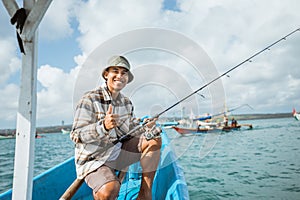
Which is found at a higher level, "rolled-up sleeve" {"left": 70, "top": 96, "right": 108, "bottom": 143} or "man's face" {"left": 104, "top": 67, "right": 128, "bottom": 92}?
"man's face" {"left": 104, "top": 67, "right": 128, "bottom": 92}

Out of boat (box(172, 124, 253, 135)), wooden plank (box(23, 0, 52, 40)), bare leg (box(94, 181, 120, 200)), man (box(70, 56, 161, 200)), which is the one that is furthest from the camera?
boat (box(172, 124, 253, 135))

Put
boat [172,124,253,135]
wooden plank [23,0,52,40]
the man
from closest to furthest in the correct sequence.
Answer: wooden plank [23,0,52,40] → the man → boat [172,124,253,135]

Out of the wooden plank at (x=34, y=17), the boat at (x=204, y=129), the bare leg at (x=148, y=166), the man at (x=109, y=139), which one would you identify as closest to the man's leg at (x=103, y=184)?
the man at (x=109, y=139)

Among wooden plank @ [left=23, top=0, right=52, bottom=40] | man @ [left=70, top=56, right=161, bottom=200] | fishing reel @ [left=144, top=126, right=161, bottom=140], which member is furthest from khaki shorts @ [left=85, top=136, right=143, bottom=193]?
wooden plank @ [left=23, top=0, right=52, bottom=40]

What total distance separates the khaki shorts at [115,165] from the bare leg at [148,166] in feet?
0.45

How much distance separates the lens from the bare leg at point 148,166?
6.85ft

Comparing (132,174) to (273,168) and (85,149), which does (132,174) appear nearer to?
(85,149)

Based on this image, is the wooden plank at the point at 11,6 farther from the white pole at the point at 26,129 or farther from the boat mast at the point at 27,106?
the white pole at the point at 26,129

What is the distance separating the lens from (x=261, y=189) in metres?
5.14

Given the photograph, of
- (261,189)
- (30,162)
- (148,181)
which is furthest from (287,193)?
(30,162)

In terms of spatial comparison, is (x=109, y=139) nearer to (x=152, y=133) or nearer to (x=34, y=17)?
(x=152, y=133)

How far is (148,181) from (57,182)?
1.24 metres

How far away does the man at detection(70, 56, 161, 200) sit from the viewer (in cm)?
172

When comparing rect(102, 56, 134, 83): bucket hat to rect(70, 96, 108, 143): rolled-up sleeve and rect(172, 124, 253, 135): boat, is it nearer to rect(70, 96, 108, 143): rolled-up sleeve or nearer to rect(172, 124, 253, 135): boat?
rect(70, 96, 108, 143): rolled-up sleeve
